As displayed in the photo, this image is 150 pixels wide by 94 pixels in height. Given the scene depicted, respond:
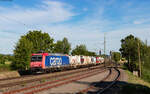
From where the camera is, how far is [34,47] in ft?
176

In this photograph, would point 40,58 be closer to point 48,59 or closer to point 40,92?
point 48,59

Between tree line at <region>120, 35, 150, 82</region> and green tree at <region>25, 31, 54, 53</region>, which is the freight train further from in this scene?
green tree at <region>25, 31, 54, 53</region>

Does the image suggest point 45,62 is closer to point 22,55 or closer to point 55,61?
point 55,61

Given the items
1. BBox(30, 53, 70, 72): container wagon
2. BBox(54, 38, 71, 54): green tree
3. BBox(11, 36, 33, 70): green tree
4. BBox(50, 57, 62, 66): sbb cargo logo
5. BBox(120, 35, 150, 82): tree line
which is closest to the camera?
BBox(30, 53, 70, 72): container wagon

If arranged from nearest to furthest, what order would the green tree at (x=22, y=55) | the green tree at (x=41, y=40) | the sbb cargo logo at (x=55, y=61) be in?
the sbb cargo logo at (x=55, y=61) < the green tree at (x=22, y=55) < the green tree at (x=41, y=40)

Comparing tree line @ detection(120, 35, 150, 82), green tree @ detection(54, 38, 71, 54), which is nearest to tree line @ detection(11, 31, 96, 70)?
green tree @ detection(54, 38, 71, 54)

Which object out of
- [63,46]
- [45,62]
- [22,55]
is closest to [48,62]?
[45,62]

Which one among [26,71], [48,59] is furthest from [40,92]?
[26,71]

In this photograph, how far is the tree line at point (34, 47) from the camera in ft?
Answer: 98.7

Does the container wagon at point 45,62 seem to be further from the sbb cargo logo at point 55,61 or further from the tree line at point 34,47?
the tree line at point 34,47

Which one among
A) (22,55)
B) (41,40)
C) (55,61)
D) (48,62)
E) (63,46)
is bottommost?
(48,62)

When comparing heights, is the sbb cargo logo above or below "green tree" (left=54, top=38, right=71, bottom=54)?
below

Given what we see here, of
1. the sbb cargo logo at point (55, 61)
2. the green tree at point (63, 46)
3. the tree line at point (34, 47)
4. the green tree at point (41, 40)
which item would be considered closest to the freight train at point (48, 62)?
the sbb cargo logo at point (55, 61)

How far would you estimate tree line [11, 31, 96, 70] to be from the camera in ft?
98.7
